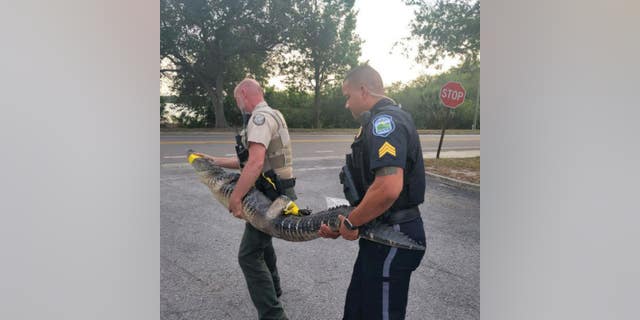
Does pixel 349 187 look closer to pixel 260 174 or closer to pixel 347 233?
pixel 347 233

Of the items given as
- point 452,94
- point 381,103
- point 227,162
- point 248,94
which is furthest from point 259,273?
point 452,94

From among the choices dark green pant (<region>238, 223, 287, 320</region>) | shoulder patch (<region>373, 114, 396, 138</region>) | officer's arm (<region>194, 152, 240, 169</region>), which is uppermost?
shoulder patch (<region>373, 114, 396, 138</region>)

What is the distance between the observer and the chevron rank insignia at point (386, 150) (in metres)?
2.17

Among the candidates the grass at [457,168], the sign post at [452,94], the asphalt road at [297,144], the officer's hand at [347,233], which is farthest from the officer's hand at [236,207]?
the sign post at [452,94]

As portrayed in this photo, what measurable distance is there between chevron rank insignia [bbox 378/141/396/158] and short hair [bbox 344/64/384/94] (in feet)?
1.24

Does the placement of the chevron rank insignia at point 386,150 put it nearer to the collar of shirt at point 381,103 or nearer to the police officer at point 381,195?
the police officer at point 381,195

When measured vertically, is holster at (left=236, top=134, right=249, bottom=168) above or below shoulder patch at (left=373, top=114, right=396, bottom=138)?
below

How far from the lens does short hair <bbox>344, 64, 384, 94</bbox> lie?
98.4 inches

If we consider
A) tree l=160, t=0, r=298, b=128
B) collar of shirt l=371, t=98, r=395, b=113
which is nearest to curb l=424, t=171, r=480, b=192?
collar of shirt l=371, t=98, r=395, b=113

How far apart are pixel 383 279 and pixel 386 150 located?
541 millimetres

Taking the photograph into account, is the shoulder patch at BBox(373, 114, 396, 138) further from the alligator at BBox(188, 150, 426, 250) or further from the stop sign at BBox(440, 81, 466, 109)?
the stop sign at BBox(440, 81, 466, 109)

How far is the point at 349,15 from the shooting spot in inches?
111
